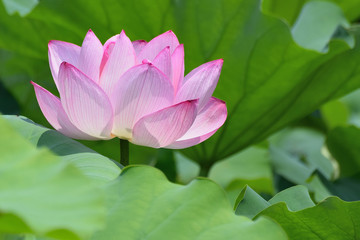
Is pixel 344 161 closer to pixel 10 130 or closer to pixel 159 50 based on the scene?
pixel 159 50

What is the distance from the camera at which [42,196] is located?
0.42 metres

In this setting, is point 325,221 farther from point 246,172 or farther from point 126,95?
point 246,172

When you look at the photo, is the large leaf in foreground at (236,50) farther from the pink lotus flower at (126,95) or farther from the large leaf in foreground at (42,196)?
the large leaf in foreground at (42,196)

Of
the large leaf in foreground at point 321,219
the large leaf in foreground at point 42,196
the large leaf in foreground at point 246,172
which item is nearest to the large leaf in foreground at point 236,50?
the large leaf in foreground at point 246,172

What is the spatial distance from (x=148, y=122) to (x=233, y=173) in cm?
105

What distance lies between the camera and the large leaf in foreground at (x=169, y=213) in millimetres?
582

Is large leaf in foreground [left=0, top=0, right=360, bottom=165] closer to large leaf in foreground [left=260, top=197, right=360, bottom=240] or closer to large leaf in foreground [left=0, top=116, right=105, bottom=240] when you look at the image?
large leaf in foreground [left=260, top=197, right=360, bottom=240]

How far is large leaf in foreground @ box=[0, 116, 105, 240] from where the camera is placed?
15.4 inches

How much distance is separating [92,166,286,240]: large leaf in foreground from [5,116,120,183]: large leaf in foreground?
5 centimetres

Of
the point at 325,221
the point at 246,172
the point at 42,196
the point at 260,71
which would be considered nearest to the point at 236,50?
the point at 260,71

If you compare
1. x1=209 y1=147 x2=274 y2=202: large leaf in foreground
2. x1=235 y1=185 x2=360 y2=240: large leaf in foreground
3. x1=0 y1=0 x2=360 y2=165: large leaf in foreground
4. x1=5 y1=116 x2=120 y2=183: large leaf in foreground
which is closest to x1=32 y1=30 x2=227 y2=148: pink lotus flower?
x1=5 y1=116 x2=120 y2=183: large leaf in foreground

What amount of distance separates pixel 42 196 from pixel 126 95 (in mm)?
315

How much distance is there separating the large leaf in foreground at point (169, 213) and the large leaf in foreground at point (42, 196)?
15 centimetres

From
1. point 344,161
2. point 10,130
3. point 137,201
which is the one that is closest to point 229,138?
point 344,161
